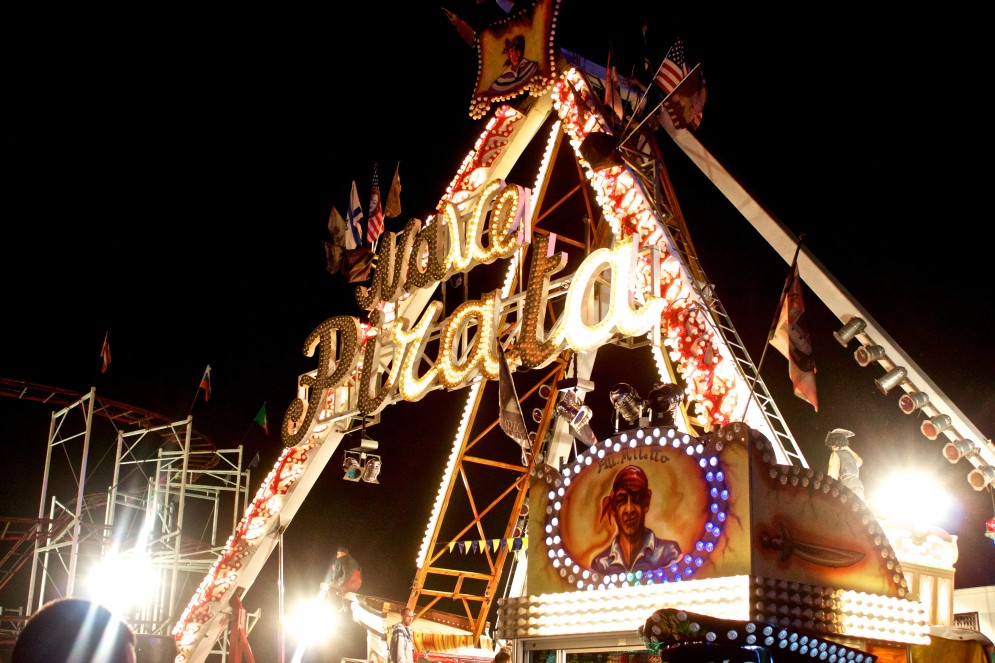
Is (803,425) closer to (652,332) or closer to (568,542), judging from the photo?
(652,332)

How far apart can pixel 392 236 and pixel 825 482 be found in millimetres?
10665

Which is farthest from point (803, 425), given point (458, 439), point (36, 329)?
point (36, 329)

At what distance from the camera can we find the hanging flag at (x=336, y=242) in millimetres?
17359

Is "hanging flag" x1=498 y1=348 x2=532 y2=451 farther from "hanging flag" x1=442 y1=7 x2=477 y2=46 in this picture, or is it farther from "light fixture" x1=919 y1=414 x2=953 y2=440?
"hanging flag" x1=442 y1=7 x2=477 y2=46

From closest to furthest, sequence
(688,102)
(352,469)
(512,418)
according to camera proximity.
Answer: (512,418) → (688,102) → (352,469)

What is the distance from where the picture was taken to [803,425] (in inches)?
655

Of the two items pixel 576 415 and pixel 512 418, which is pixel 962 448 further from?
pixel 512 418

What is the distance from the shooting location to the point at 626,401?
859cm

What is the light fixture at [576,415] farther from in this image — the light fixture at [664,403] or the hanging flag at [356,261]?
the hanging flag at [356,261]

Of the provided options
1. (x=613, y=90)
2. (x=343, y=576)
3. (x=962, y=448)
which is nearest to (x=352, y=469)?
(x=343, y=576)

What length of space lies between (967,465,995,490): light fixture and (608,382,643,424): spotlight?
4.77m

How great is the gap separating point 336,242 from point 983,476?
11.4m

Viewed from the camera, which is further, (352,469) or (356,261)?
(356,261)

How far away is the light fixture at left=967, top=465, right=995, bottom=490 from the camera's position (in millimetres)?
10602
